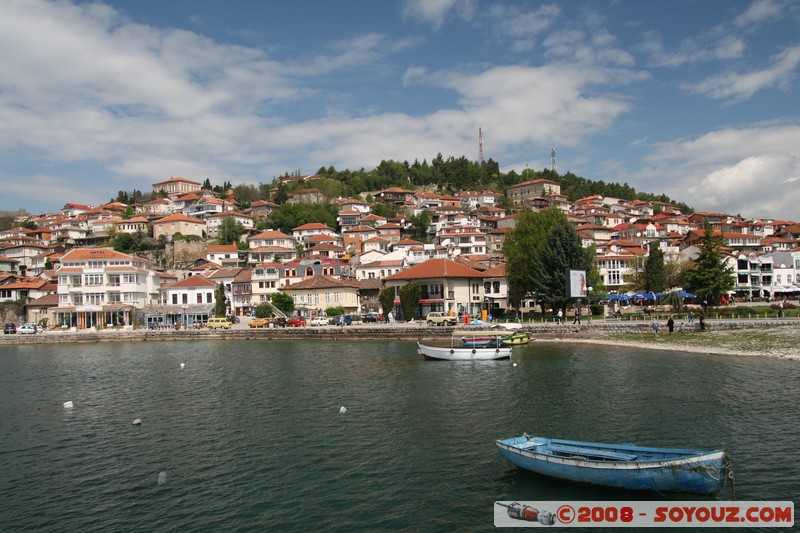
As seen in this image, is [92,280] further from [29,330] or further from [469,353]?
[469,353]

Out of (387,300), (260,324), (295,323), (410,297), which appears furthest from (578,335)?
(260,324)

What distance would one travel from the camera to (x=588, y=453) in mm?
13672

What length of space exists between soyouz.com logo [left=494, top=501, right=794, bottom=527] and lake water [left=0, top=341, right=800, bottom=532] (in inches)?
20.7

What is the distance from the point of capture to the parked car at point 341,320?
58309mm

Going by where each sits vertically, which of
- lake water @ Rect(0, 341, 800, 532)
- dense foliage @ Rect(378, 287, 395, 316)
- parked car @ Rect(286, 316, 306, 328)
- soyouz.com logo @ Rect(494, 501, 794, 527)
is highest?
dense foliage @ Rect(378, 287, 395, 316)

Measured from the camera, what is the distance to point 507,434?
1767 centimetres

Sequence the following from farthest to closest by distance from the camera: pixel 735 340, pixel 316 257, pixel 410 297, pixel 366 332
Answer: pixel 316 257
pixel 410 297
pixel 366 332
pixel 735 340

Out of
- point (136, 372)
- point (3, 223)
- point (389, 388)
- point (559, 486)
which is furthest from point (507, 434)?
point (3, 223)

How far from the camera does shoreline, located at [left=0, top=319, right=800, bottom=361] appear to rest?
112 ft

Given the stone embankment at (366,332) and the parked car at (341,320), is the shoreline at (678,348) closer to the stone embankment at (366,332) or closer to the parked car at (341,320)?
the stone embankment at (366,332)

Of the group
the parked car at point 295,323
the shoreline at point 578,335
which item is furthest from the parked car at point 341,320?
the shoreline at point 578,335

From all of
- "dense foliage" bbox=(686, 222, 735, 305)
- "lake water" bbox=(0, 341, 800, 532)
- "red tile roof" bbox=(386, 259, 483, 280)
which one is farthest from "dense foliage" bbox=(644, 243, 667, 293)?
"lake water" bbox=(0, 341, 800, 532)

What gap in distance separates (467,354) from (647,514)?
2402 cm

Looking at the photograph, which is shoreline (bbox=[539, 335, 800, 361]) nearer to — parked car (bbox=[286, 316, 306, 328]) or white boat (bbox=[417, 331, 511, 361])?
white boat (bbox=[417, 331, 511, 361])
